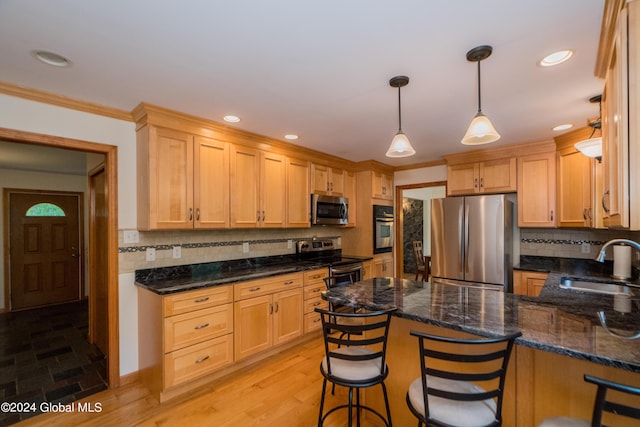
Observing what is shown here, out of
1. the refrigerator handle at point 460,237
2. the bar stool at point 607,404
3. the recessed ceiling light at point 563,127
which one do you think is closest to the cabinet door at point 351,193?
the refrigerator handle at point 460,237

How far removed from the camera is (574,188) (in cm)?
316

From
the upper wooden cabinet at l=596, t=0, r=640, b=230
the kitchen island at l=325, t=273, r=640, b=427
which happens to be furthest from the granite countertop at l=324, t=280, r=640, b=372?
the upper wooden cabinet at l=596, t=0, r=640, b=230

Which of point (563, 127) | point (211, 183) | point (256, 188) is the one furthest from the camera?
point (256, 188)

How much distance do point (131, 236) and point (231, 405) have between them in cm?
165

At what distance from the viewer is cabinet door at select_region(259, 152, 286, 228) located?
130 inches

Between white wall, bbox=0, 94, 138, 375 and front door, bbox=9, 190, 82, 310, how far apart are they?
3674 mm

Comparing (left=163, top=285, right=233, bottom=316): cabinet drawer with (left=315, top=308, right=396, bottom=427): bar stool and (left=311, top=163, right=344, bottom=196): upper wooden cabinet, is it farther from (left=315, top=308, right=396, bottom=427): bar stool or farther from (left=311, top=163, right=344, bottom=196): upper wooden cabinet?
(left=311, top=163, right=344, bottom=196): upper wooden cabinet

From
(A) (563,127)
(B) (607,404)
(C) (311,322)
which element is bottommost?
(C) (311,322)

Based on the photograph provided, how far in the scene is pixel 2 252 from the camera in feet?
14.9

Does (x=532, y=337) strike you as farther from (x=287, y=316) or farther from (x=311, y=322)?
(x=311, y=322)

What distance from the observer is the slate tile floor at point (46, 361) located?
2.34 meters

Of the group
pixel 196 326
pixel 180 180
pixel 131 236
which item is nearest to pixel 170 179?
pixel 180 180

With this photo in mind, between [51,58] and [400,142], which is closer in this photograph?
[51,58]

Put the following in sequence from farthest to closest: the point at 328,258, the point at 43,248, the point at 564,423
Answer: the point at 43,248, the point at 328,258, the point at 564,423
